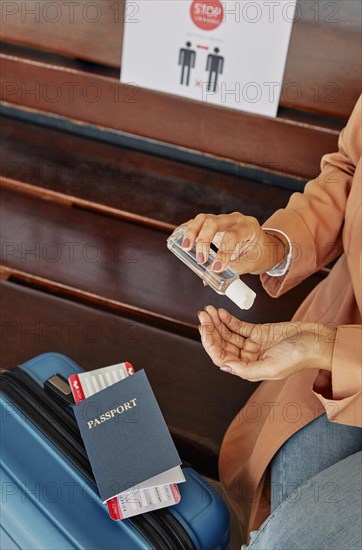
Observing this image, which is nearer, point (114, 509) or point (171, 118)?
point (114, 509)

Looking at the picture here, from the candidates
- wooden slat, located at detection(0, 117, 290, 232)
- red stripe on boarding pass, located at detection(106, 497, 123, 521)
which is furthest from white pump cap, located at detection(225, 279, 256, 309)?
wooden slat, located at detection(0, 117, 290, 232)

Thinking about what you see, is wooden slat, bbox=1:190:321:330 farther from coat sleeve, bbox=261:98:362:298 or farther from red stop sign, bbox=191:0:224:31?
red stop sign, bbox=191:0:224:31

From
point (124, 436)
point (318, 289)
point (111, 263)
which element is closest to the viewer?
point (124, 436)

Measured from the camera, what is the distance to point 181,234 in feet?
3.14

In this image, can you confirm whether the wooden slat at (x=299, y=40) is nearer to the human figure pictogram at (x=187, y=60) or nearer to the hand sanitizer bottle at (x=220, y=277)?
the human figure pictogram at (x=187, y=60)

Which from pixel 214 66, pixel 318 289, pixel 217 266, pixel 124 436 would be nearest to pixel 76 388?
pixel 124 436

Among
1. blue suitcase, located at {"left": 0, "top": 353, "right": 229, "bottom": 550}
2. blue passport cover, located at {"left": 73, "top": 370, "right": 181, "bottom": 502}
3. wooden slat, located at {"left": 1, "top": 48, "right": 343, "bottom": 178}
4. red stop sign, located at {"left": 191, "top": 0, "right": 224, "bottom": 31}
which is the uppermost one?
red stop sign, located at {"left": 191, "top": 0, "right": 224, "bottom": 31}

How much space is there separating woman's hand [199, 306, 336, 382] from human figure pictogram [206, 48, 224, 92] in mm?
587

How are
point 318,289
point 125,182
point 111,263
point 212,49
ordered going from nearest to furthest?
1. point 318,289
2. point 212,49
3. point 111,263
4. point 125,182

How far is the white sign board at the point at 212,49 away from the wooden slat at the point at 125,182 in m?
0.22

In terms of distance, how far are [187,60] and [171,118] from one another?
16 cm

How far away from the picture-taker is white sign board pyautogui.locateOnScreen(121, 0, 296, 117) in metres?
1.26

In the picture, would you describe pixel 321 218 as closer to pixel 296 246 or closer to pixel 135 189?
pixel 296 246

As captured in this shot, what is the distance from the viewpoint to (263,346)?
0.98 m
